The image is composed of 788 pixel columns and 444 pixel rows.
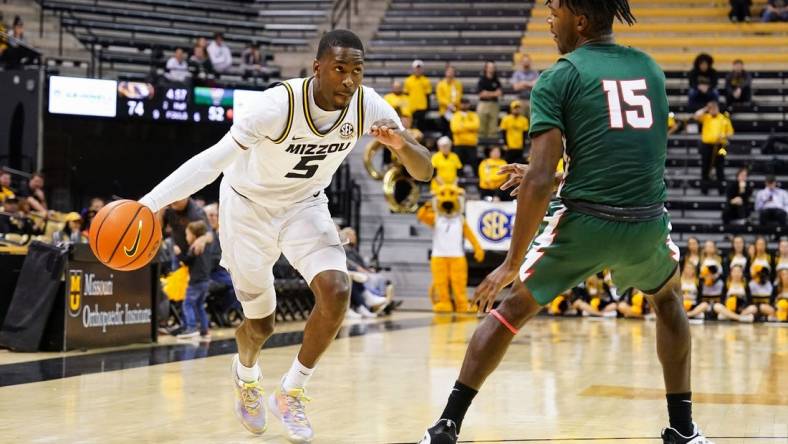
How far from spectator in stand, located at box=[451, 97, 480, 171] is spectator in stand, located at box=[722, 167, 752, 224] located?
4.87 meters

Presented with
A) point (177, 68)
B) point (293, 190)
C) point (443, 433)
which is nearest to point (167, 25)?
point (177, 68)

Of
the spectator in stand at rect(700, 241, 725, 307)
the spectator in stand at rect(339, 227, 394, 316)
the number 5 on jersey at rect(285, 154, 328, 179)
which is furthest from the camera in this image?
the spectator in stand at rect(700, 241, 725, 307)

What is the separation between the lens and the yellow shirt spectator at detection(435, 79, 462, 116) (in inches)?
871

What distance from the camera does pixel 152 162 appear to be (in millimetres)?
21766

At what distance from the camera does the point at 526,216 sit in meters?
4.32

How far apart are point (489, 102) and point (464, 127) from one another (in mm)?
1295

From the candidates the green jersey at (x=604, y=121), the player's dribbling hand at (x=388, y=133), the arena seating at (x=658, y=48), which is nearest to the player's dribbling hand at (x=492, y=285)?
the green jersey at (x=604, y=121)

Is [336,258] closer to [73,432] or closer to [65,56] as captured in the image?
[73,432]

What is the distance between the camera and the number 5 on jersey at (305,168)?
5.75 metres

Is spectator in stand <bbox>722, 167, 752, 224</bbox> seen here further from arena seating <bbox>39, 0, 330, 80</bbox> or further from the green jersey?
the green jersey

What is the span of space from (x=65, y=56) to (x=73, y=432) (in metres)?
19.1

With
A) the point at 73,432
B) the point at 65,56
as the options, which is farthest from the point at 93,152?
the point at 73,432

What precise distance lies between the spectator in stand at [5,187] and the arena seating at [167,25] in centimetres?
410

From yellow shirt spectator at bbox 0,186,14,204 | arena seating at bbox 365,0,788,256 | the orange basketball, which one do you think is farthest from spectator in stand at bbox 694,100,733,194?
the orange basketball
